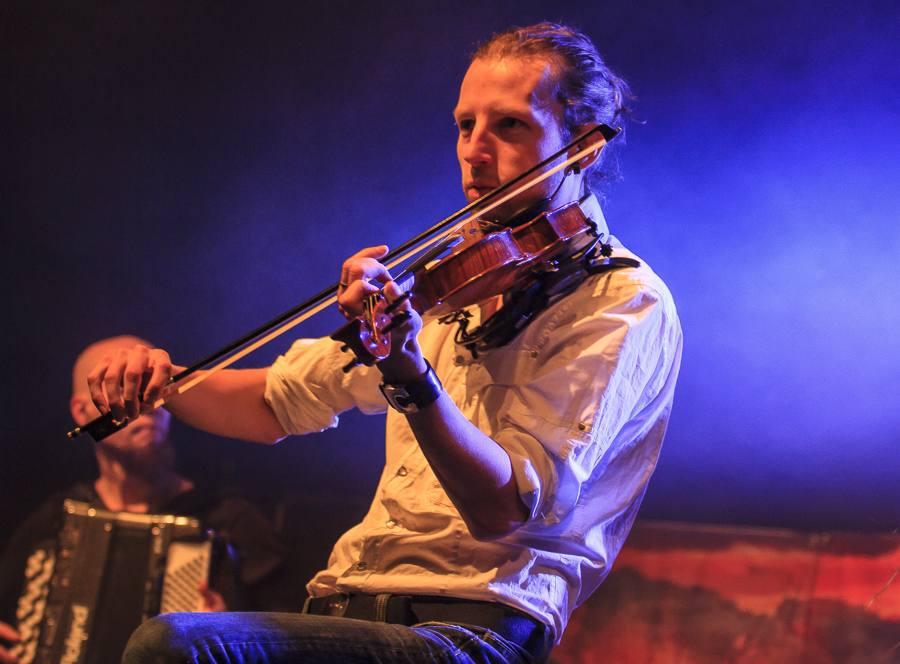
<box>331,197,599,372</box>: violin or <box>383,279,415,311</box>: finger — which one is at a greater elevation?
<box>383,279,415,311</box>: finger

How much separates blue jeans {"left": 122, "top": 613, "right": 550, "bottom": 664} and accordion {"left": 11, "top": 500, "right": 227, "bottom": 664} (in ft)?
4.73

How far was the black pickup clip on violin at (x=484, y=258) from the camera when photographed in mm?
1164

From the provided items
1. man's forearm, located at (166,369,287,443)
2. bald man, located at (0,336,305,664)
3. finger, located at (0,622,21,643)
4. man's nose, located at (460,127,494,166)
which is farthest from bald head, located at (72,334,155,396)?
man's nose, located at (460,127,494,166)

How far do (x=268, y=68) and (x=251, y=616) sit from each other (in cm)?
200

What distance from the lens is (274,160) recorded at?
97.2 inches

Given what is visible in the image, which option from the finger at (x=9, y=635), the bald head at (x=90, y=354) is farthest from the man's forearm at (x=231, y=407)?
the finger at (x=9, y=635)

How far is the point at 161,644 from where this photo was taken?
2.89ft

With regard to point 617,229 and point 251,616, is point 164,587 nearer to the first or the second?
point 251,616

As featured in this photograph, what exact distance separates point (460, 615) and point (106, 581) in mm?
1655

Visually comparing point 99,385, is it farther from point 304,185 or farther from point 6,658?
point 6,658

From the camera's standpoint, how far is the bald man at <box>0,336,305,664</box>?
7.66 feet

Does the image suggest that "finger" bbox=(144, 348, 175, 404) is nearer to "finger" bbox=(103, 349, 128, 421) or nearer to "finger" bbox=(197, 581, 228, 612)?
"finger" bbox=(103, 349, 128, 421)

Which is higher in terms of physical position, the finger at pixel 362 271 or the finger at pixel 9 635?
the finger at pixel 362 271

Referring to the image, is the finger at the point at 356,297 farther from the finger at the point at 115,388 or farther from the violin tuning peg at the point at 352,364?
the finger at the point at 115,388
